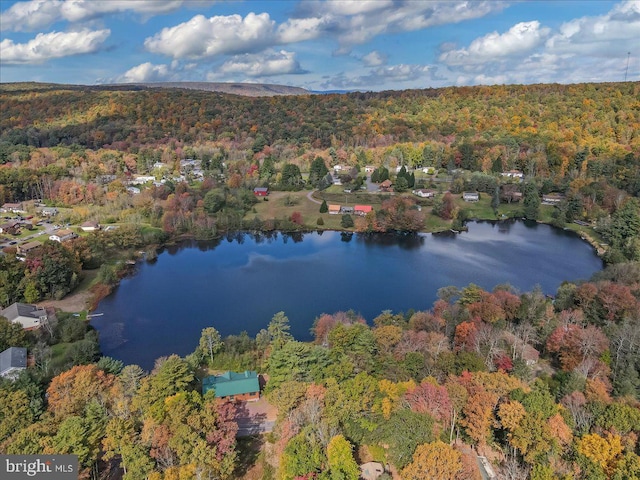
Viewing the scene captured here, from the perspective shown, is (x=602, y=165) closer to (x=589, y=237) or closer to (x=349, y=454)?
(x=589, y=237)

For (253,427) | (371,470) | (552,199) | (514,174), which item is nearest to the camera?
(371,470)

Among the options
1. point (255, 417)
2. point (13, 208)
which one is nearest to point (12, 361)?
point (255, 417)

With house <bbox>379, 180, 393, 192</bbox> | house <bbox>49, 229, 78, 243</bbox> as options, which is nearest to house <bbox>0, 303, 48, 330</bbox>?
house <bbox>49, 229, 78, 243</bbox>

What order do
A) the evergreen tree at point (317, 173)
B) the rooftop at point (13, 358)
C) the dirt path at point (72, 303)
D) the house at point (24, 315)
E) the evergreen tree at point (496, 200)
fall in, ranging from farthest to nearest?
the evergreen tree at point (317, 173) → the evergreen tree at point (496, 200) → the dirt path at point (72, 303) → the house at point (24, 315) → the rooftop at point (13, 358)

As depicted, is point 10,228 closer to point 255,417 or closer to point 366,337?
point 255,417

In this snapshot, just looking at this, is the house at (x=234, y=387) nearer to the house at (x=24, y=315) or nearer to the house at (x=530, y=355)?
the house at (x=530, y=355)

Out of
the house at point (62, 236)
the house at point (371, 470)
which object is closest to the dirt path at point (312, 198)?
the house at point (62, 236)

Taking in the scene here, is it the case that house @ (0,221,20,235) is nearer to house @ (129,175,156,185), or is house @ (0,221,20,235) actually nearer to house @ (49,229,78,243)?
house @ (49,229,78,243)
